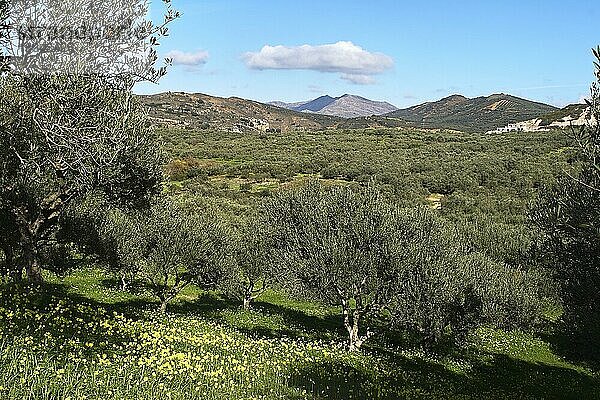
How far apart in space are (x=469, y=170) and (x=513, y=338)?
181ft

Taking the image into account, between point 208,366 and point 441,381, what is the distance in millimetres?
9356

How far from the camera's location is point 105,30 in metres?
11.2

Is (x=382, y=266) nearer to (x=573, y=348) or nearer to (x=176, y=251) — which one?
(x=176, y=251)

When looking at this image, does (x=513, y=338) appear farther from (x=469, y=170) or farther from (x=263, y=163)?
(x=263, y=163)

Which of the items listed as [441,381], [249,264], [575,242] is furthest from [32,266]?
[249,264]

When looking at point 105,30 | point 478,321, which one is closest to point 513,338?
point 478,321

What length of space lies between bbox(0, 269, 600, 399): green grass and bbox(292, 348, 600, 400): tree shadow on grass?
54mm

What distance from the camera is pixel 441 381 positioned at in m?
17.4

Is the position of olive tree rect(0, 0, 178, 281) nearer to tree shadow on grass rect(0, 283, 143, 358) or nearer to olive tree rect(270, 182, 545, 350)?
tree shadow on grass rect(0, 283, 143, 358)

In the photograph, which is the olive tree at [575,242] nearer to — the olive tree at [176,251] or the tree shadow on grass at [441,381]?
the tree shadow on grass at [441,381]

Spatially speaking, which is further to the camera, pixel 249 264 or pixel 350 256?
pixel 249 264

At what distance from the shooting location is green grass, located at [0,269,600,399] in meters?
8.69

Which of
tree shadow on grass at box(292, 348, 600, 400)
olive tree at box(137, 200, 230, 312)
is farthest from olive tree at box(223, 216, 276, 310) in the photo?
tree shadow on grass at box(292, 348, 600, 400)

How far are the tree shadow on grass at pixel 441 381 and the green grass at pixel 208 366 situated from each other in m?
0.05
